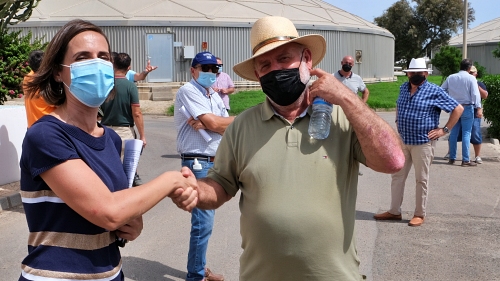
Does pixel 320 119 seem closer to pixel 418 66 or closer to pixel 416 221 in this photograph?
pixel 416 221

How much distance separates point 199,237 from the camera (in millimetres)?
5328

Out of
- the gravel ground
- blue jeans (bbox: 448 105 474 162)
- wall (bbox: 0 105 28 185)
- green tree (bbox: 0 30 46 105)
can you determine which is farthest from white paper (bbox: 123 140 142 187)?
the gravel ground

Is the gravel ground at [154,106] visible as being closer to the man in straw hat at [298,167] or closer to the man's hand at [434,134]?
the man's hand at [434,134]

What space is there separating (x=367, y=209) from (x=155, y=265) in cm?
368

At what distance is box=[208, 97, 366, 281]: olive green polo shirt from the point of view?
2.90 m

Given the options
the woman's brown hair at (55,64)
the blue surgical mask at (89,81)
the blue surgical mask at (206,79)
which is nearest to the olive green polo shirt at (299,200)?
the blue surgical mask at (89,81)

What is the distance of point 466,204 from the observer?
8836 mm

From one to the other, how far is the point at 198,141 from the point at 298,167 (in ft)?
8.46

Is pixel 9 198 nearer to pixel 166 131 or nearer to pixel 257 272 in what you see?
pixel 257 272

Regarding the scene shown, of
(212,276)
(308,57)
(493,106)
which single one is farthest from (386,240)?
(493,106)

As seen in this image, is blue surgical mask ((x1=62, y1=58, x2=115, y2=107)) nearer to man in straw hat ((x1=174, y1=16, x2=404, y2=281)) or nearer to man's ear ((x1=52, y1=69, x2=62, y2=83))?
man's ear ((x1=52, y1=69, x2=62, y2=83))

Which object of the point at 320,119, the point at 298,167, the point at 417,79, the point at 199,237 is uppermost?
the point at 417,79

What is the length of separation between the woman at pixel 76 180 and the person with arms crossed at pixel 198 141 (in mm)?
2378

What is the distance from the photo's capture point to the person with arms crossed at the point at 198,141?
5324 mm
